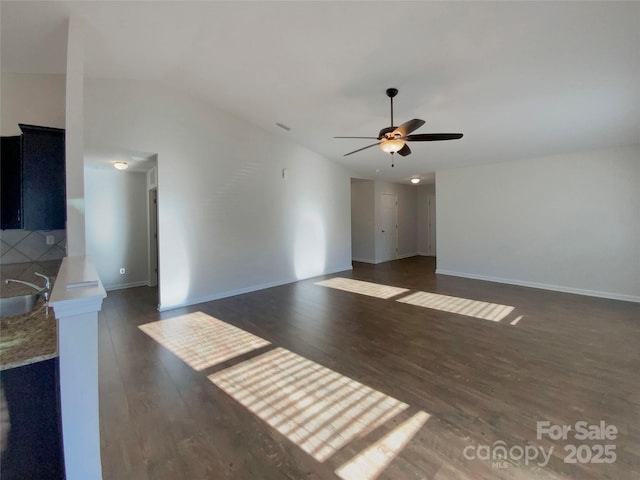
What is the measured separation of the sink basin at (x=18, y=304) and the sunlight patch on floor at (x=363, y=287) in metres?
4.35

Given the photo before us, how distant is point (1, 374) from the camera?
110 centimetres

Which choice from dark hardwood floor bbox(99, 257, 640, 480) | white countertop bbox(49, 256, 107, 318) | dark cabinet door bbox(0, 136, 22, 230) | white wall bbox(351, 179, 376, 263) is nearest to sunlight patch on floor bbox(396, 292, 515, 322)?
dark hardwood floor bbox(99, 257, 640, 480)

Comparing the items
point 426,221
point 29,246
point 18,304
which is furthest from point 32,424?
point 426,221

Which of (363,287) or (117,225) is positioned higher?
(117,225)

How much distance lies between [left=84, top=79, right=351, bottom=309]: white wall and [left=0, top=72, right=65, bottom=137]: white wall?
11.9 inches

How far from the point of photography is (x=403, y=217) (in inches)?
379

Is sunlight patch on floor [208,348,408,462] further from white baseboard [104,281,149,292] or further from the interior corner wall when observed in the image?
the interior corner wall

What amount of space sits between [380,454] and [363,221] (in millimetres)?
7441

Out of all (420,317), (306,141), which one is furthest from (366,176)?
(420,317)

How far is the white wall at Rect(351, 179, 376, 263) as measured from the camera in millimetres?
8617

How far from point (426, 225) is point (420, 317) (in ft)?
21.9

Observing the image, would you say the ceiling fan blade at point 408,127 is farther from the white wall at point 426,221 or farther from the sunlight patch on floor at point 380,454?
the white wall at point 426,221

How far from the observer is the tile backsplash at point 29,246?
3.32m

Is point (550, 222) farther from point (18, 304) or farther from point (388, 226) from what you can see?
point (18, 304)
